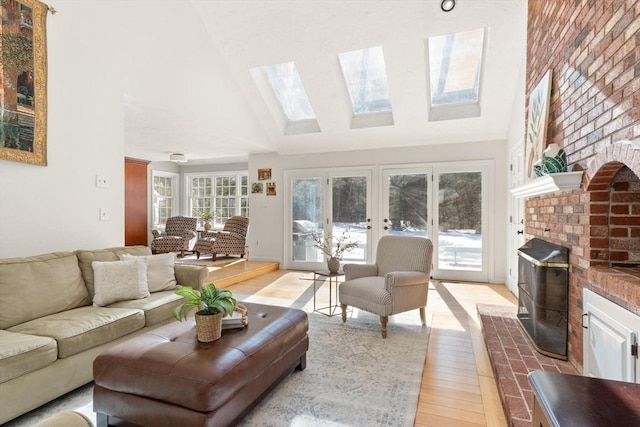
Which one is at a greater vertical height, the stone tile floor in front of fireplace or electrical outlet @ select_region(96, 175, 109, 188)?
electrical outlet @ select_region(96, 175, 109, 188)

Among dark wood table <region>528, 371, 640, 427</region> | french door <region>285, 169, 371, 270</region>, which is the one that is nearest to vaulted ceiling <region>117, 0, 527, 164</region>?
french door <region>285, 169, 371, 270</region>

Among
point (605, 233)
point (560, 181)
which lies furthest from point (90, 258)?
point (605, 233)

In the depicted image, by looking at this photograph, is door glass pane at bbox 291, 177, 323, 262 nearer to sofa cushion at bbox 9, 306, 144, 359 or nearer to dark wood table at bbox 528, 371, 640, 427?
sofa cushion at bbox 9, 306, 144, 359

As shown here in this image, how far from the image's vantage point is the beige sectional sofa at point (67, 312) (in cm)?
173

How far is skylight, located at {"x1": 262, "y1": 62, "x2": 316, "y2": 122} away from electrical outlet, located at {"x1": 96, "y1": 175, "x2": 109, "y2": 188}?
2.69 meters

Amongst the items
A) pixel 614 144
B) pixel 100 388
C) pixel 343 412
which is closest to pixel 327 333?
pixel 343 412

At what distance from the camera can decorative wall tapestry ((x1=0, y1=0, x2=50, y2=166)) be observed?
2.35 m

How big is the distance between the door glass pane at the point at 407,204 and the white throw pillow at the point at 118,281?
3.93m

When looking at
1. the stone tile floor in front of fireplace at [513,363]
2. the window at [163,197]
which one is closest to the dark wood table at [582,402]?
the stone tile floor in front of fireplace at [513,363]

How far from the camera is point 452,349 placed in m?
2.71

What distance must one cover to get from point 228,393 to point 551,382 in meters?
1.27

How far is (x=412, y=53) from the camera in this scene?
3920mm

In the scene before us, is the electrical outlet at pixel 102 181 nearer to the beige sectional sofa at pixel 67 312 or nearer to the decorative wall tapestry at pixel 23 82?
the decorative wall tapestry at pixel 23 82

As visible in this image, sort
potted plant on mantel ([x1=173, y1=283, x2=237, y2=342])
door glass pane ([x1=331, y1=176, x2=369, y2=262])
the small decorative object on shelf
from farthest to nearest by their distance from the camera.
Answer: door glass pane ([x1=331, y1=176, x2=369, y2=262])
the small decorative object on shelf
potted plant on mantel ([x1=173, y1=283, x2=237, y2=342])
